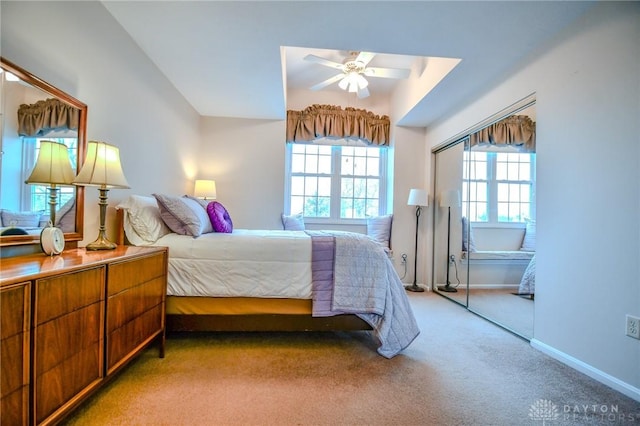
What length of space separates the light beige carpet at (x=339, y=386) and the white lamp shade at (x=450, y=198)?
170cm

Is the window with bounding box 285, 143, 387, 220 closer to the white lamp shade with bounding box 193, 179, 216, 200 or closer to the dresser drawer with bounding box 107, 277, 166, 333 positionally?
the white lamp shade with bounding box 193, 179, 216, 200

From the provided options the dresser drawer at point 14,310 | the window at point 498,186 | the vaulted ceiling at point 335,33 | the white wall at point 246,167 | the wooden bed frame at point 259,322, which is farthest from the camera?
the white wall at point 246,167

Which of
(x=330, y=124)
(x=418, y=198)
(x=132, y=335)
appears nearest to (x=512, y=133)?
(x=418, y=198)

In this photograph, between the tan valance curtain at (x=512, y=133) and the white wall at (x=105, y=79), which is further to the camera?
the tan valance curtain at (x=512, y=133)

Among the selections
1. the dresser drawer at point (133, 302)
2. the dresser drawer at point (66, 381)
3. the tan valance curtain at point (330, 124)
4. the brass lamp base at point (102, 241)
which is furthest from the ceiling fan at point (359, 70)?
the dresser drawer at point (66, 381)

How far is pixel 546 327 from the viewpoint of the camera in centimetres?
204

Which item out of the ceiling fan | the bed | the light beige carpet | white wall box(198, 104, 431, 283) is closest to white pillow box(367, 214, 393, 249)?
white wall box(198, 104, 431, 283)

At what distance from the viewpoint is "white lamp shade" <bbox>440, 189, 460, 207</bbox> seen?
11.4 ft

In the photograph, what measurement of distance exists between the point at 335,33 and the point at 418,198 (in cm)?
239

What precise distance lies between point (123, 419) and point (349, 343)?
139 centimetres

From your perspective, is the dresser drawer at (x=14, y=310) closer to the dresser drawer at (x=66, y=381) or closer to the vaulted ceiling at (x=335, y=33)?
the dresser drawer at (x=66, y=381)

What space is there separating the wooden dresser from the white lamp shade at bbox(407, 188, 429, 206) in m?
3.19

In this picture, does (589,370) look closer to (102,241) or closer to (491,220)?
(491,220)

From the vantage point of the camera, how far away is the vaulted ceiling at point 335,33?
185 centimetres
